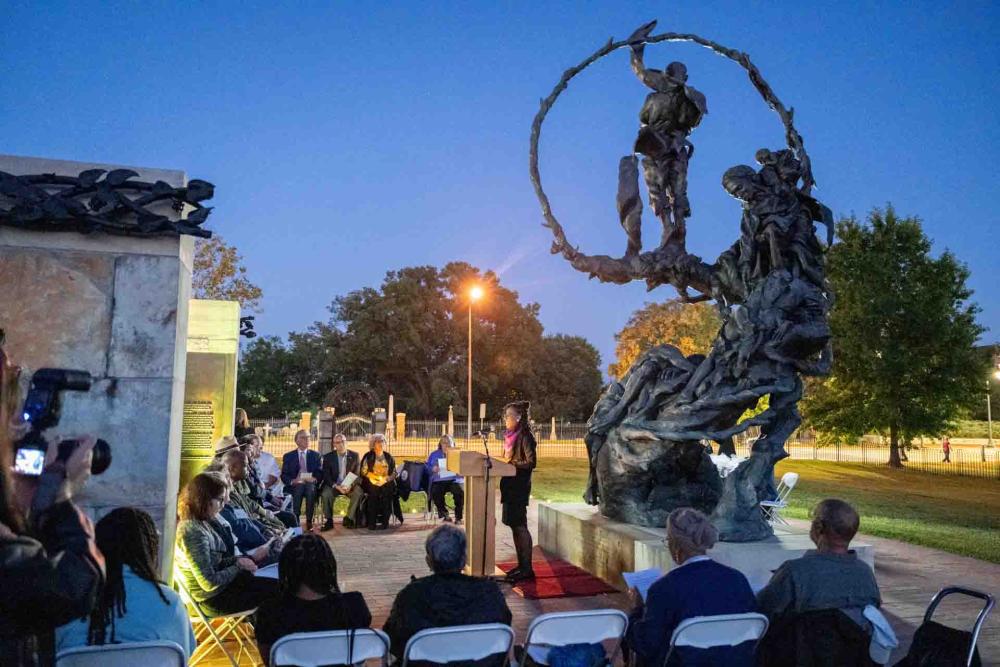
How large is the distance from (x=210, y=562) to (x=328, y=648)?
2.29 meters

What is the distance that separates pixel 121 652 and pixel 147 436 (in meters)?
1.76

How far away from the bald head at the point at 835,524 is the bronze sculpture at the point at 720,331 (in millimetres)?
3320

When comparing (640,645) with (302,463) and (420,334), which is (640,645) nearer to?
(302,463)

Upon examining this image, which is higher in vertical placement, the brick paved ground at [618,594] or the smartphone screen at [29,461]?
the smartphone screen at [29,461]

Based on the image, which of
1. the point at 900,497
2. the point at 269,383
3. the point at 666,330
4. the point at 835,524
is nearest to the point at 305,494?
the point at 835,524

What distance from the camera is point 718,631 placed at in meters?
3.10

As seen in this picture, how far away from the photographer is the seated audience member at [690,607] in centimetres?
312

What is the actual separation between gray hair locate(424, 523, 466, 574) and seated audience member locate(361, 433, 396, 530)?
835 centimetres

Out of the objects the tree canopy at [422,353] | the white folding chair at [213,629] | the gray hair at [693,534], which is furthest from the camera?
the tree canopy at [422,353]

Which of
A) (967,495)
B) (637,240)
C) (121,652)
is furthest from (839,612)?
(967,495)

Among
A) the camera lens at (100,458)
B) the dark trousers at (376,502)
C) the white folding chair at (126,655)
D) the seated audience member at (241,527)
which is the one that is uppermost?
the camera lens at (100,458)

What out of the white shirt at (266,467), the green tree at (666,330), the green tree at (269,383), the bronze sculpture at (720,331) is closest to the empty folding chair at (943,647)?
the bronze sculpture at (720,331)

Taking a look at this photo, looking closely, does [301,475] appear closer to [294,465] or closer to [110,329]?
[294,465]

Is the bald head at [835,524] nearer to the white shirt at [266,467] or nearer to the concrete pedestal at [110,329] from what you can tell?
the concrete pedestal at [110,329]
